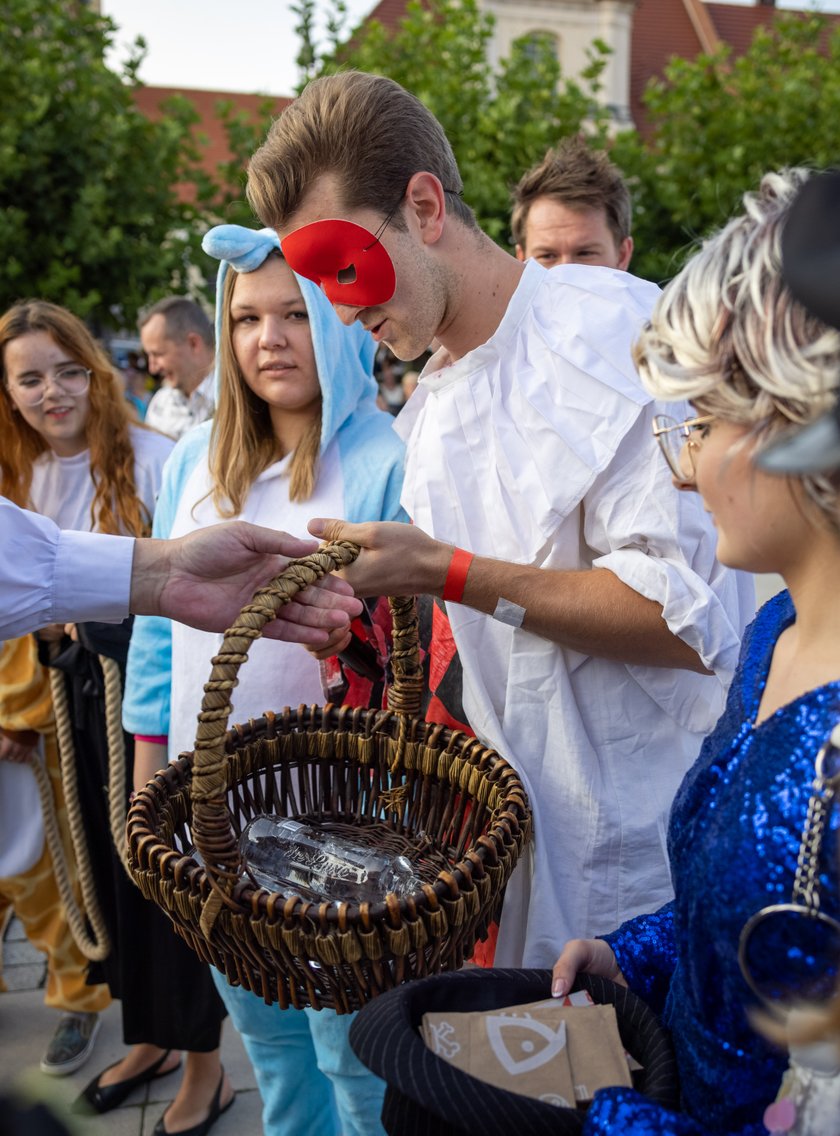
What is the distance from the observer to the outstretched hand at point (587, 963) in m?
1.28

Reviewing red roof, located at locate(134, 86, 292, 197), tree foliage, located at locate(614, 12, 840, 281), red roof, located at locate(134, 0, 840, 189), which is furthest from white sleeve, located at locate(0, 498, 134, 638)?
red roof, located at locate(134, 0, 840, 189)

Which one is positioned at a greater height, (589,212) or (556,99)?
(556,99)

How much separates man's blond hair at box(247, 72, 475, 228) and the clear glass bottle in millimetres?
1112

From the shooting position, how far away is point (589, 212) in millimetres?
3414

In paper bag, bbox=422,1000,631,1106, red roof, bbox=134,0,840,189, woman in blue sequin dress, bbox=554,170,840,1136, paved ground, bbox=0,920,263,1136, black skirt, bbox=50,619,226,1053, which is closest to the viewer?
woman in blue sequin dress, bbox=554,170,840,1136

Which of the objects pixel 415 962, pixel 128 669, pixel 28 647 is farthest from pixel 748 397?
pixel 28 647

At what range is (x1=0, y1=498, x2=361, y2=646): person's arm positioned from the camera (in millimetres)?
1816

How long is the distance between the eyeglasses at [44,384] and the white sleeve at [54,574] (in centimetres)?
136

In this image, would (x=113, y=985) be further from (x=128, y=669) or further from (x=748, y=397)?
(x=748, y=397)

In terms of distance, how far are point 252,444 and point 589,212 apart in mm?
1785

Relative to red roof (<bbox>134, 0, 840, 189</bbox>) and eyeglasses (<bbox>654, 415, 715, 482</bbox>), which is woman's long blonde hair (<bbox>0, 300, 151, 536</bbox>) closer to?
eyeglasses (<bbox>654, 415, 715, 482</bbox>)

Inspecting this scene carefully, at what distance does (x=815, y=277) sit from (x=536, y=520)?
0.89 m

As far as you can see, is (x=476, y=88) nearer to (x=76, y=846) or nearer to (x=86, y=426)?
(x=86, y=426)

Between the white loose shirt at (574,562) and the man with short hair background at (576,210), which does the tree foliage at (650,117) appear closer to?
the man with short hair background at (576,210)
